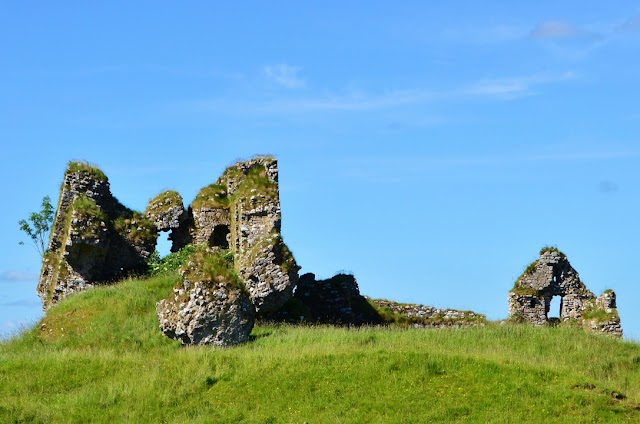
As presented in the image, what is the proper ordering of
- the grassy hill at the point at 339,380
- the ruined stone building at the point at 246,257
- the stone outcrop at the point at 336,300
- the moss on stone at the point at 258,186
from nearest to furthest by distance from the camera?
the grassy hill at the point at 339,380, the ruined stone building at the point at 246,257, the moss on stone at the point at 258,186, the stone outcrop at the point at 336,300

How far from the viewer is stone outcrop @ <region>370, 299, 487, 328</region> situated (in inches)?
1949

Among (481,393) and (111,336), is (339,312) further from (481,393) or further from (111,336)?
(481,393)

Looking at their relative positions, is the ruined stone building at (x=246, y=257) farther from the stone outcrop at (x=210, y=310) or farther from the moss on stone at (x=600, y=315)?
the stone outcrop at (x=210, y=310)

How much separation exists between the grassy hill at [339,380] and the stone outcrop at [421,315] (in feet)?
33.1

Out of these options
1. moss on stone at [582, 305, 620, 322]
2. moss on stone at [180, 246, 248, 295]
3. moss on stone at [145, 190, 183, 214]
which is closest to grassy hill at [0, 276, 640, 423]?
moss on stone at [180, 246, 248, 295]

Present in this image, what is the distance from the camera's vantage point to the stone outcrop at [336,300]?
48562 millimetres

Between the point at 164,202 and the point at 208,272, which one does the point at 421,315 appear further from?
the point at 208,272

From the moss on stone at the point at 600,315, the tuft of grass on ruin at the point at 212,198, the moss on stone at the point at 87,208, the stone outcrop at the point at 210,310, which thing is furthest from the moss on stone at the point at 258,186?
the moss on stone at the point at 600,315

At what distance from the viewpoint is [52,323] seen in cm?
4347

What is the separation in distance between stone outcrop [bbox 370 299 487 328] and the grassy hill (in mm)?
10074

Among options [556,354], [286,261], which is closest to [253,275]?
[286,261]

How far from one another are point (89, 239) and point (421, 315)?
1473 cm

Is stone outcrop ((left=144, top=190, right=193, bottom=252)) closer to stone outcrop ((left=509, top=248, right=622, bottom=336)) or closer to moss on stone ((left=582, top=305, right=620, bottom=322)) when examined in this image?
stone outcrop ((left=509, top=248, right=622, bottom=336))

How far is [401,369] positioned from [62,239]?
2185 centimetres
